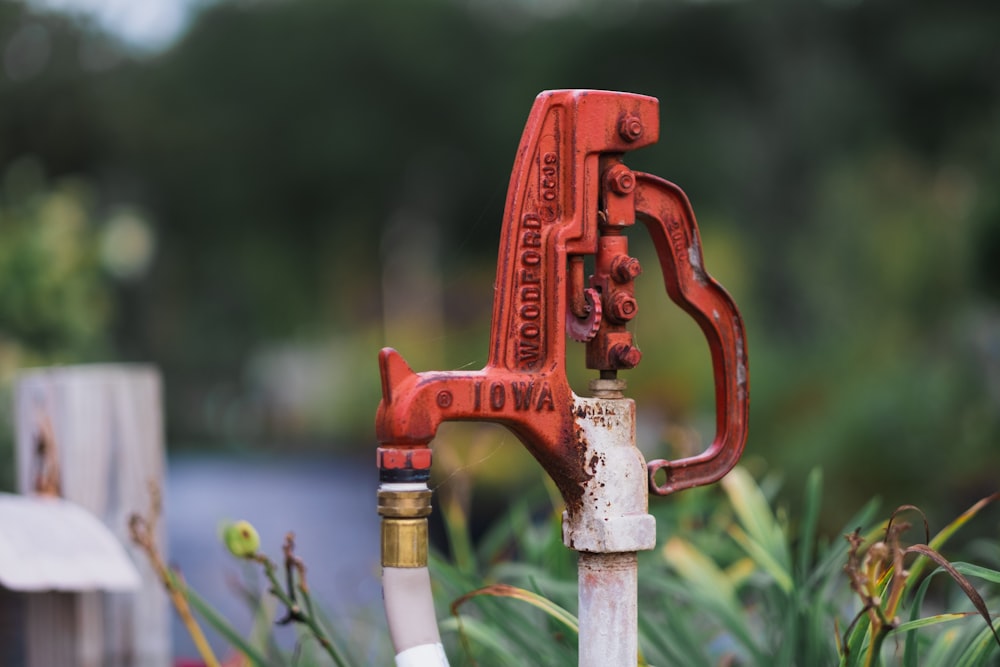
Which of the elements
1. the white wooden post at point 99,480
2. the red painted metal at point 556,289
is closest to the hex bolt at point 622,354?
the red painted metal at point 556,289

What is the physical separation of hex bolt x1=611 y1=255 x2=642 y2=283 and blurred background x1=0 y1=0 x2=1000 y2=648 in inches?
6.2

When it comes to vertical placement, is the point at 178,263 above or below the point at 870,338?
above

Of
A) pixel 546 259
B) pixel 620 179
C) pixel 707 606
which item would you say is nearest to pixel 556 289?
pixel 546 259

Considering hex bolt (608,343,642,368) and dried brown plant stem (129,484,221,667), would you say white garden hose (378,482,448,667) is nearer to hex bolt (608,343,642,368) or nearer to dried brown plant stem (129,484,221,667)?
hex bolt (608,343,642,368)

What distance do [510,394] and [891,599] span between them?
0.42m

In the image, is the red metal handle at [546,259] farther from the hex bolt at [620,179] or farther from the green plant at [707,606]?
the green plant at [707,606]

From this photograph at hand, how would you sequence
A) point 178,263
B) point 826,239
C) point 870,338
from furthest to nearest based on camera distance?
point 178,263
point 826,239
point 870,338

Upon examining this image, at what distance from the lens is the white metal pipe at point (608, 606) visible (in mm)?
1271

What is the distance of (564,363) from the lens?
1.24m

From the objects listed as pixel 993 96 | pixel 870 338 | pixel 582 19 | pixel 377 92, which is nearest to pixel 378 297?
pixel 377 92

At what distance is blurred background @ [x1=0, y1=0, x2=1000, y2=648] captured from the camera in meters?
4.51

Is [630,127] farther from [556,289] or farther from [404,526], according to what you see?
[404,526]

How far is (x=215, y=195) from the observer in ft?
54.4

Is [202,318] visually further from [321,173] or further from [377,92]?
[377,92]
